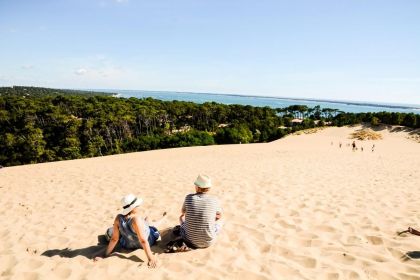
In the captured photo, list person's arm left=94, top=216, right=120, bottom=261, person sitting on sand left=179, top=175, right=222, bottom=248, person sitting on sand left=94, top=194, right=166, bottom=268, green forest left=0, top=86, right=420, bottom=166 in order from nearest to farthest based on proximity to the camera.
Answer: person sitting on sand left=94, top=194, right=166, bottom=268 < person's arm left=94, top=216, right=120, bottom=261 < person sitting on sand left=179, top=175, right=222, bottom=248 < green forest left=0, top=86, right=420, bottom=166

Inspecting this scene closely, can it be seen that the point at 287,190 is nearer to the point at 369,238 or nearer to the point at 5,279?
the point at 369,238

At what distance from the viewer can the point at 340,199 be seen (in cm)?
883

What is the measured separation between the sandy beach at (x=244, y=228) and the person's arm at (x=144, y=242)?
160 mm

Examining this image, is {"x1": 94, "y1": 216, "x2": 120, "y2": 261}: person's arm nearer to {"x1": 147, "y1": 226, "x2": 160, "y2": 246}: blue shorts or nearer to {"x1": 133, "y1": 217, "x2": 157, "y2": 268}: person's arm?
{"x1": 133, "y1": 217, "x2": 157, "y2": 268}: person's arm

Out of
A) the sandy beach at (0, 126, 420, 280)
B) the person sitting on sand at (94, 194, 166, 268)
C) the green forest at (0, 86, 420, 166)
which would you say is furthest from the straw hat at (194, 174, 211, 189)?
the green forest at (0, 86, 420, 166)

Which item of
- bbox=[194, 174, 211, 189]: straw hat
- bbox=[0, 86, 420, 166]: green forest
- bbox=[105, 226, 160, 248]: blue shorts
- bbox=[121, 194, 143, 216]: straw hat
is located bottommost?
bbox=[0, 86, 420, 166]: green forest

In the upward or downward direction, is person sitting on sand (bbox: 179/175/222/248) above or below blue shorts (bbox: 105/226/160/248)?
above

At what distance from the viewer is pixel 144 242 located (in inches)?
195

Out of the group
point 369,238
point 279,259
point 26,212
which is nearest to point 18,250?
point 26,212

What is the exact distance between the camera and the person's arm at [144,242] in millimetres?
4777

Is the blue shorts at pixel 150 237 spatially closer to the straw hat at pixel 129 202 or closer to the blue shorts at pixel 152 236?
the blue shorts at pixel 152 236

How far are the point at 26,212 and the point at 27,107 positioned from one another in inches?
2513

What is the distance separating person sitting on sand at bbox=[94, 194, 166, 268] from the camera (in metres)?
4.99

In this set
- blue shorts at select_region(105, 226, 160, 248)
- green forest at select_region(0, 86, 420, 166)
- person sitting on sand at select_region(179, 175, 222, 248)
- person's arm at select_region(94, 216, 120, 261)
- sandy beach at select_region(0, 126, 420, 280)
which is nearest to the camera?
sandy beach at select_region(0, 126, 420, 280)
